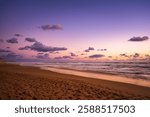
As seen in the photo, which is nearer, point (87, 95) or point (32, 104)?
point (32, 104)

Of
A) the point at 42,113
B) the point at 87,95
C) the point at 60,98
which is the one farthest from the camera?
the point at 87,95

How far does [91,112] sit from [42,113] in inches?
47.6

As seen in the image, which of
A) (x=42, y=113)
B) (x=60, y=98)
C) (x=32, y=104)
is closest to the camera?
(x=42, y=113)

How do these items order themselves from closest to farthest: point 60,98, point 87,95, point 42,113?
point 42,113, point 60,98, point 87,95

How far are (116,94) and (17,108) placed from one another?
328cm

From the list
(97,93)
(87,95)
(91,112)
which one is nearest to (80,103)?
(91,112)

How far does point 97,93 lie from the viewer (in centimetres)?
661

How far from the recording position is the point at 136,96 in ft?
21.4

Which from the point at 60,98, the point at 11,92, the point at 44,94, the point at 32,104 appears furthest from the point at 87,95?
the point at 11,92

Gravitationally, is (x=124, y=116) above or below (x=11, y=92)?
below

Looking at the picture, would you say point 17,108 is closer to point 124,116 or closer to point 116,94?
point 124,116

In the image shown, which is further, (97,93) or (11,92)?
(97,93)

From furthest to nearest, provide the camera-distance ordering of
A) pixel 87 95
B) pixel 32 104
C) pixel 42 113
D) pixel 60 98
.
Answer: pixel 87 95
pixel 60 98
pixel 32 104
pixel 42 113

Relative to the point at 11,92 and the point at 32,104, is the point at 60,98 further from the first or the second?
the point at 11,92
